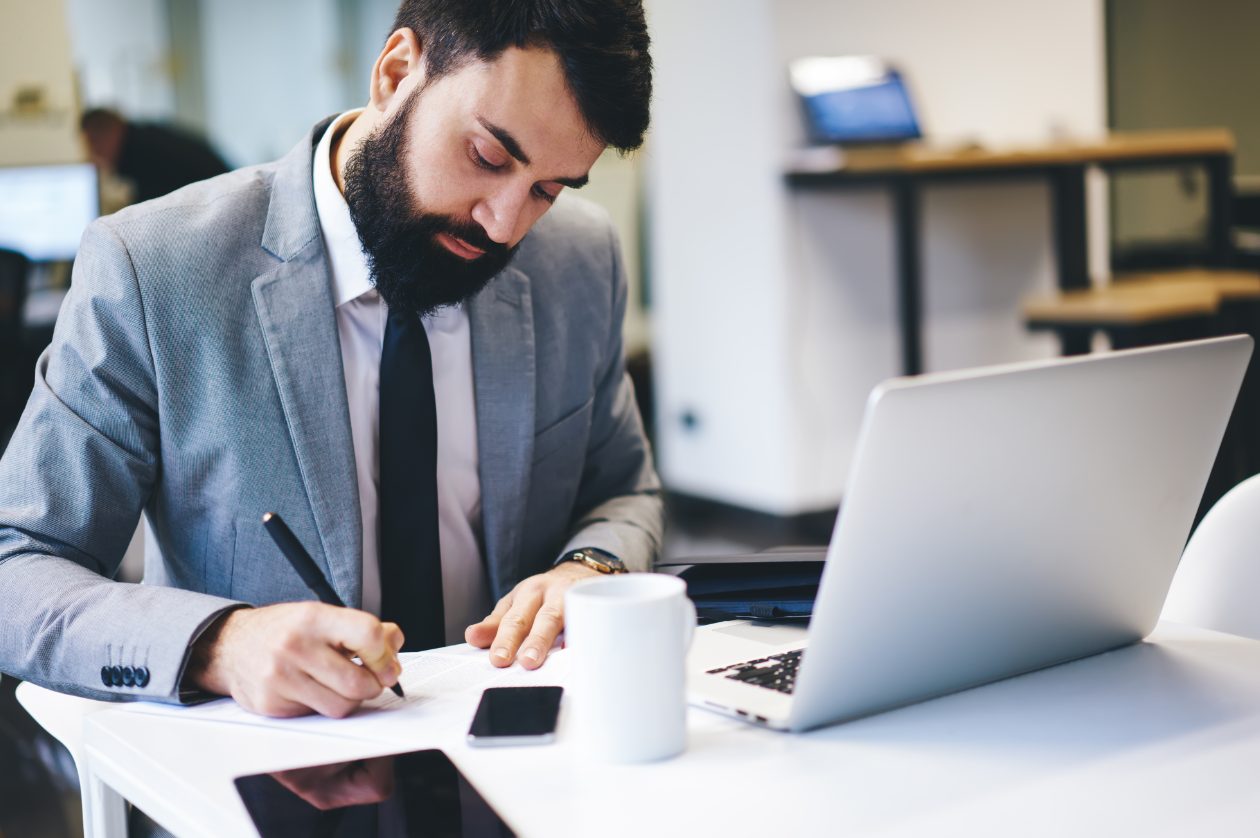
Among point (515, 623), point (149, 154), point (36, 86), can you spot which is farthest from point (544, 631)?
point (36, 86)

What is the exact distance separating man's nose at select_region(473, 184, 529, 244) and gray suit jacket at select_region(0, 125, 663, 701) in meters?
0.16

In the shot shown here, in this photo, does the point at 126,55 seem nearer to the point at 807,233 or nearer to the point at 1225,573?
the point at 807,233

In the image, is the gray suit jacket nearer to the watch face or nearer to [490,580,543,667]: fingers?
the watch face

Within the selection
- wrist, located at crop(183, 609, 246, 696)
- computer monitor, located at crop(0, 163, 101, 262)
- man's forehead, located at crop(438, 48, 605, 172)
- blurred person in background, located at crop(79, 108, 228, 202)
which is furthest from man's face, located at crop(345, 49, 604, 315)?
blurred person in background, located at crop(79, 108, 228, 202)

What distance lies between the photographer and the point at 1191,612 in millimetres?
1240

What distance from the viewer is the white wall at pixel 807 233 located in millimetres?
4180

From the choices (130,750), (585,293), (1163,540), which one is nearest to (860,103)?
(585,293)

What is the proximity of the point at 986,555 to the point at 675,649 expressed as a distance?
208mm

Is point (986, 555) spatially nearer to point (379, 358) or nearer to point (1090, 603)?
point (1090, 603)

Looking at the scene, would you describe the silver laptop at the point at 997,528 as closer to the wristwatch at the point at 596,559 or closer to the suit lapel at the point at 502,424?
the wristwatch at the point at 596,559

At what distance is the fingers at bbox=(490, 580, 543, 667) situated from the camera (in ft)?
3.32

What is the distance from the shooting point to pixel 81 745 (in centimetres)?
96

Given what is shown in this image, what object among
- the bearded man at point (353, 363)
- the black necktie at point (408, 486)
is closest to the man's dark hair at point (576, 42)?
the bearded man at point (353, 363)

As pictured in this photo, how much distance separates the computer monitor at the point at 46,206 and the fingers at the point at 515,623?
3.96 meters
